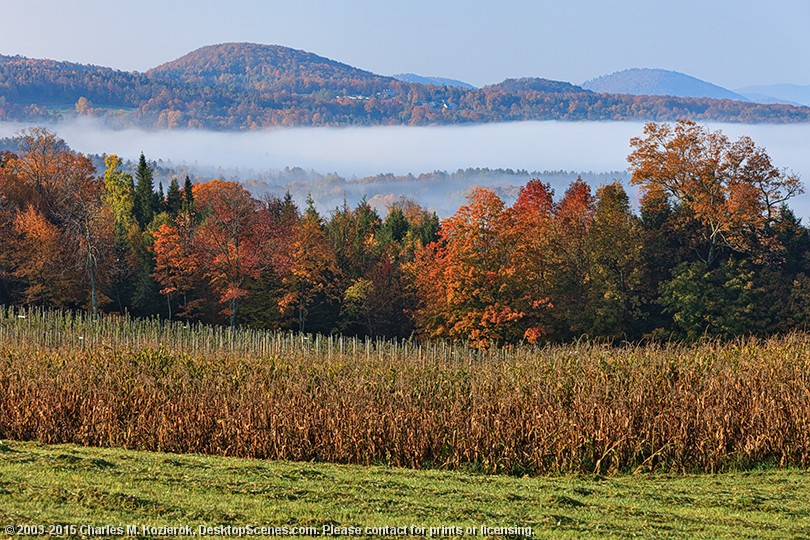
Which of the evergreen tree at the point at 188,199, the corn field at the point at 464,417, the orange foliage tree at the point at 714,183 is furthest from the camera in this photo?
the evergreen tree at the point at 188,199

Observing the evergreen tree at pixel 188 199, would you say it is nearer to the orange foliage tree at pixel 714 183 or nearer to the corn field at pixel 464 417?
the orange foliage tree at pixel 714 183

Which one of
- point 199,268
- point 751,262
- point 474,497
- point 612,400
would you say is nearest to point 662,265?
point 751,262

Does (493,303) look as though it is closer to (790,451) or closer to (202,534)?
(790,451)

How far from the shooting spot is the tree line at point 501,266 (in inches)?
2069

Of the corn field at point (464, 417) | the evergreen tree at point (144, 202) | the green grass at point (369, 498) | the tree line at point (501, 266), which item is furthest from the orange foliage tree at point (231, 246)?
the green grass at point (369, 498)

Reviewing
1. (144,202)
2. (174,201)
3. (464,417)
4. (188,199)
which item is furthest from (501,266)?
(188,199)

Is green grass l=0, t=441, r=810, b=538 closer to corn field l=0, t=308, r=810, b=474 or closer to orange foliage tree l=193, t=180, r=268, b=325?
corn field l=0, t=308, r=810, b=474

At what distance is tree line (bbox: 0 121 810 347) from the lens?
172 feet

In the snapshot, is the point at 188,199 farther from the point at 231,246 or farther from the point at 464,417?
the point at 464,417

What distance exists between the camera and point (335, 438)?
17.2m

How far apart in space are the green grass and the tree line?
35.7m

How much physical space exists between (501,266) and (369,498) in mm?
40830

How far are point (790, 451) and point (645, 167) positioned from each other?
45381mm

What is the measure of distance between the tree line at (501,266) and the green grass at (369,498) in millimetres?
35709
